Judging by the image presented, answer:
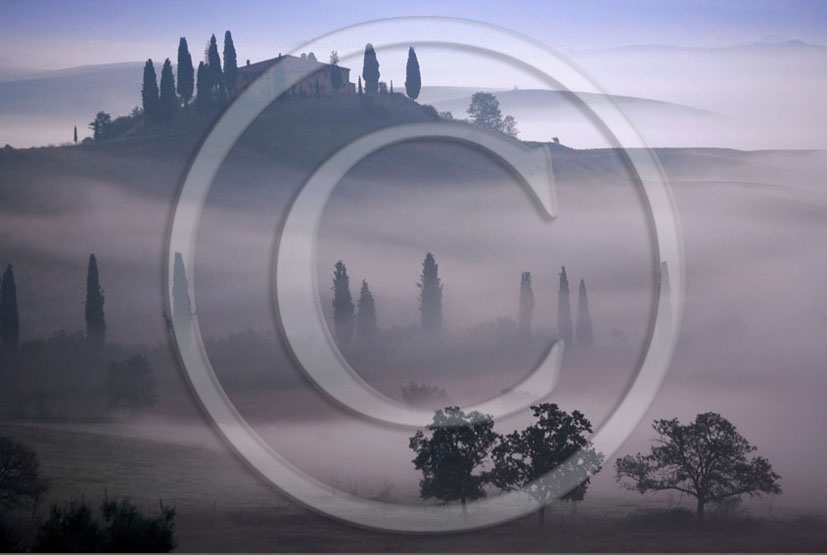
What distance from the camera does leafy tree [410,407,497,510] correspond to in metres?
58.1

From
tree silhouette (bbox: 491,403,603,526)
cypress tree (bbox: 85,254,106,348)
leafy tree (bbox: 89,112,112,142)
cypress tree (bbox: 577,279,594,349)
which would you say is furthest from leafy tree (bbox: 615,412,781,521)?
leafy tree (bbox: 89,112,112,142)

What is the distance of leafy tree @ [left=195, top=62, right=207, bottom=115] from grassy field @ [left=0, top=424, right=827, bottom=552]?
101m

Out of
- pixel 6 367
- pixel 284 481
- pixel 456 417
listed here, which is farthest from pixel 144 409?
pixel 456 417

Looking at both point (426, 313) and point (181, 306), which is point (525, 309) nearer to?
point (426, 313)

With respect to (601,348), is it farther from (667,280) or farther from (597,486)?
(597,486)

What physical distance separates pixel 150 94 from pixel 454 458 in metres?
116

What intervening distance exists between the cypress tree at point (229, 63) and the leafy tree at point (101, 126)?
87.8ft

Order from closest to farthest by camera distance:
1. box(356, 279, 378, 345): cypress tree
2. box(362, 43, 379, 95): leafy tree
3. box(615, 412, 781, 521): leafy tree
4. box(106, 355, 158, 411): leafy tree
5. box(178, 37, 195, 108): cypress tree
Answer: box(615, 412, 781, 521): leafy tree
box(106, 355, 158, 411): leafy tree
box(356, 279, 378, 345): cypress tree
box(178, 37, 195, 108): cypress tree
box(362, 43, 379, 95): leafy tree

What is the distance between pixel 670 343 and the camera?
13900 cm

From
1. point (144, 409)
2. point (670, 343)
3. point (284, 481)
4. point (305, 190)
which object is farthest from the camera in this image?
point (305, 190)

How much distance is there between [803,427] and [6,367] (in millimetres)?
75313

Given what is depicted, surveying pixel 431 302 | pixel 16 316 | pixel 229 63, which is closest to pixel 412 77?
pixel 229 63

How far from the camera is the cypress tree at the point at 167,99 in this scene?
513 ft

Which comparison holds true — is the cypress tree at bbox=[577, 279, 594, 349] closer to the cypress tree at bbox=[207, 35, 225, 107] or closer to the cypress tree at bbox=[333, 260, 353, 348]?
the cypress tree at bbox=[333, 260, 353, 348]
